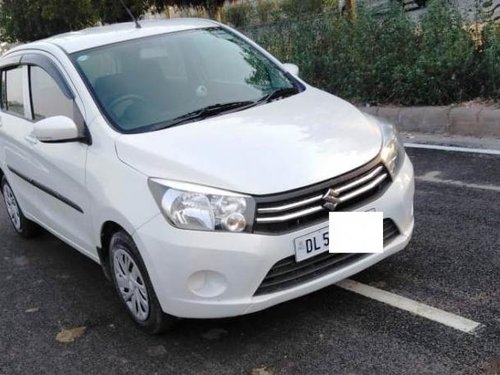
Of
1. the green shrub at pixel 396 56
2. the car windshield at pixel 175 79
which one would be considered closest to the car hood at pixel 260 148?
the car windshield at pixel 175 79

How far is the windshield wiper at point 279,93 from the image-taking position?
14.0 ft

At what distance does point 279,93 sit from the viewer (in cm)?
439

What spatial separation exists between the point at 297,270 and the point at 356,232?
0.36 meters

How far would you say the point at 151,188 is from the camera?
3.32 meters

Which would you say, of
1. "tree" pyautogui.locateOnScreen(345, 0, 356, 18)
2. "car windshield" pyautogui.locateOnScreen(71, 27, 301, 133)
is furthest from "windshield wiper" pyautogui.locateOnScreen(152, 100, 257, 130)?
"tree" pyautogui.locateOnScreen(345, 0, 356, 18)

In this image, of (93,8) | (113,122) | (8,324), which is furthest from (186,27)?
(93,8)

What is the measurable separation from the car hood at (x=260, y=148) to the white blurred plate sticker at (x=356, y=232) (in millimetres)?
237

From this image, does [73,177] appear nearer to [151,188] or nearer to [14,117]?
[151,188]

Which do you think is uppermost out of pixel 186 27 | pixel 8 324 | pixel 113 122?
pixel 186 27

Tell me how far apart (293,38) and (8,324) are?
21.9 feet

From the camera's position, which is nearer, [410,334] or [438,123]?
[410,334]

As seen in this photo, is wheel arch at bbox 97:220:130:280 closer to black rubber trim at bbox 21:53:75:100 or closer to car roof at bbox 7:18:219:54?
black rubber trim at bbox 21:53:75:100

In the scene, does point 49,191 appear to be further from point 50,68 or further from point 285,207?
point 285,207

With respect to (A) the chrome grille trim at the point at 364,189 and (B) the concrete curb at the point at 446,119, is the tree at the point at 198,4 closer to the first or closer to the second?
(B) the concrete curb at the point at 446,119
